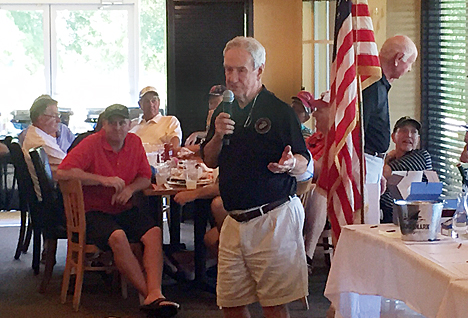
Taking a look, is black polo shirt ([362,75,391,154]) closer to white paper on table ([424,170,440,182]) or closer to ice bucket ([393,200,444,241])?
white paper on table ([424,170,440,182])

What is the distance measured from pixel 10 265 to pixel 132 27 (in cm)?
508

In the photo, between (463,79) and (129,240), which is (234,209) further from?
(463,79)

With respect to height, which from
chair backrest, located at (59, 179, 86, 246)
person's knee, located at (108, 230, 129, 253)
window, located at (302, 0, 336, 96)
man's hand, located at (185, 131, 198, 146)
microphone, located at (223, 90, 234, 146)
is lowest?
A: person's knee, located at (108, 230, 129, 253)

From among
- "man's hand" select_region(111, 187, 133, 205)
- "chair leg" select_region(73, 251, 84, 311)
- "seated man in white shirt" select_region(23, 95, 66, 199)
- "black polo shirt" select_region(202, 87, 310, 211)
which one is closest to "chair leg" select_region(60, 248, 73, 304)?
"chair leg" select_region(73, 251, 84, 311)

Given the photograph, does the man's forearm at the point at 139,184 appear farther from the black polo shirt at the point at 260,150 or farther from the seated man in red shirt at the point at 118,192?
the black polo shirt at the point at 260,150

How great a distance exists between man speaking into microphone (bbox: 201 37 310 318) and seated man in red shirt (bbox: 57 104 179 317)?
1.49 m

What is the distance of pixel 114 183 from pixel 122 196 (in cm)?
10

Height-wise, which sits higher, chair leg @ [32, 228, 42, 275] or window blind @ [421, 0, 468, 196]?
window blind @ [421, 0, 468, 196]

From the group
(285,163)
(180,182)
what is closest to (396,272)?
(285,163)

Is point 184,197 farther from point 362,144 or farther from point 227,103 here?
point 227,103

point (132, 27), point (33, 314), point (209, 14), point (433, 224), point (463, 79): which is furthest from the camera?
point (132, 27)

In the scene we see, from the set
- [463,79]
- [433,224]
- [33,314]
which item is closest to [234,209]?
[433,224]

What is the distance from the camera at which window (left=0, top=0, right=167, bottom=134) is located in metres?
9.77

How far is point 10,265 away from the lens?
5602 mm
